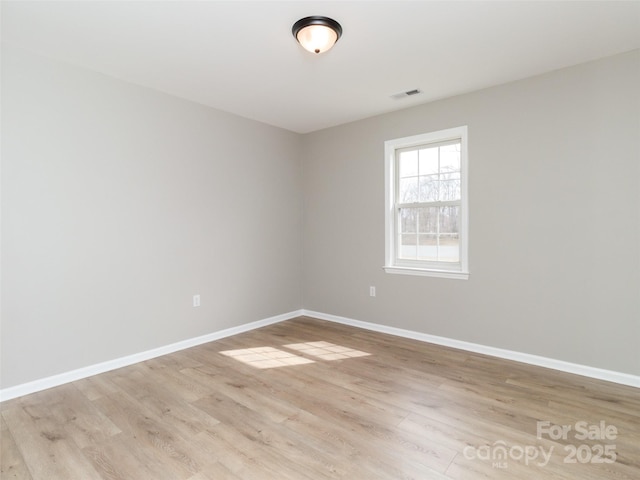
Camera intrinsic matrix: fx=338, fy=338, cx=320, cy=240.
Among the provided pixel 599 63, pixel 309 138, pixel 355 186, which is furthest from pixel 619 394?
pixel 309 138

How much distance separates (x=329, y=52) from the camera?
2582 millimetres

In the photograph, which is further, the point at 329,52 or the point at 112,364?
the point at 112,364

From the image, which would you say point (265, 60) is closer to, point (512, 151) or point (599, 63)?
point (512, 151)

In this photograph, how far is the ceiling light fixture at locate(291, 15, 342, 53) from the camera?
7.06ft

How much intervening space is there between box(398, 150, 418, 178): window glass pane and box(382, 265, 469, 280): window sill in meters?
1.07

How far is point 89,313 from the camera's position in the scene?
2.86m

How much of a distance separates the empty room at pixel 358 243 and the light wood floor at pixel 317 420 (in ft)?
0.06

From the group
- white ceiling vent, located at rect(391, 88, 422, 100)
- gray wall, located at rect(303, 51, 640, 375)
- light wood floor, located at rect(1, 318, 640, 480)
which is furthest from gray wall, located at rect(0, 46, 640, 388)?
light wood floor, located at rect(1, 318, 640, 480)

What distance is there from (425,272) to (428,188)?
3.05ft

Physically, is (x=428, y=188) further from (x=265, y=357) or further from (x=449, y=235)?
(x=265, y=357)

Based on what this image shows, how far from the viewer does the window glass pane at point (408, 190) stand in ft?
12.7

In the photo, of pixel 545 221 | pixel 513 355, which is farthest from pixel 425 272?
pixel 545 221

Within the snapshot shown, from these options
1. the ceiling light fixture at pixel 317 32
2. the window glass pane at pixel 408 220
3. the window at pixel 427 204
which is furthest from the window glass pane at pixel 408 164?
the ceiling light fixture at pixel 317 32

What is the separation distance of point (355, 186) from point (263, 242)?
1366 millimetres
